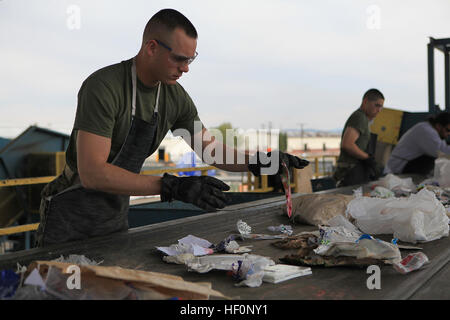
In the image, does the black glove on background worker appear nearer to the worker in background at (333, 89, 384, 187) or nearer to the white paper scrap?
the worker in background at (333, 89, 384, 187)

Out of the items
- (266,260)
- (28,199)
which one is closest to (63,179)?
(266,260)

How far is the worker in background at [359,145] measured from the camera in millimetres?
5008

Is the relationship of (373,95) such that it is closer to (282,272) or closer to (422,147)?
(422,147)

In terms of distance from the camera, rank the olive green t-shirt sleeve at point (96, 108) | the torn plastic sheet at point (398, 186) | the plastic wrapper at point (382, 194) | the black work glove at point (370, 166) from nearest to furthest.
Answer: the olive green t-shirt sleeve at point (96, 108), the plastic wrapper at point (382, 194), the torn plastic sheet at point (398, 186), the black work glove at point (370, 166)

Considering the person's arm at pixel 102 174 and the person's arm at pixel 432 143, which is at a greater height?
the person's arm at pixel 102 174

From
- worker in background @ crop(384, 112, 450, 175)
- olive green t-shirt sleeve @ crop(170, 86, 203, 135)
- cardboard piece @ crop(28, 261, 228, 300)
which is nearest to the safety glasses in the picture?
olive green t-shirt sleeve @ crop(170, 86, 203, 135)

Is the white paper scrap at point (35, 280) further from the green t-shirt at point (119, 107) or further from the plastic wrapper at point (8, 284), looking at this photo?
the green t-shirt at point (119, 107)

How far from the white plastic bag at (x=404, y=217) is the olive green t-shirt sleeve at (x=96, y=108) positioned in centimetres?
120

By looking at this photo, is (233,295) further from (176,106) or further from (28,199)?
(28,199)

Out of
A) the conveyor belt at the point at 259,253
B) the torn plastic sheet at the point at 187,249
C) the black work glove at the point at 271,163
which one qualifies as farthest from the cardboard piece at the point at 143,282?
the black work glove at the point at 271,163

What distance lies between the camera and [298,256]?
162 centimetres

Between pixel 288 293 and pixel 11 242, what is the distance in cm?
632

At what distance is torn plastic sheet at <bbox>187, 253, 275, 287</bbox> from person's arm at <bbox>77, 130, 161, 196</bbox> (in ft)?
1.40
